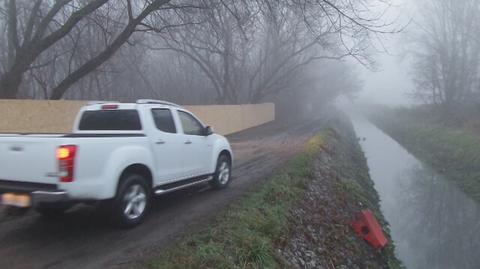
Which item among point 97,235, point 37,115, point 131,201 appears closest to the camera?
point 97,235

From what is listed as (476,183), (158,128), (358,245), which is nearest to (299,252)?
(358,245)

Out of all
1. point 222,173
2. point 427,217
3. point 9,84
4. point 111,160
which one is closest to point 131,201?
point 111,160

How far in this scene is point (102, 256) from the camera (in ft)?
18.5

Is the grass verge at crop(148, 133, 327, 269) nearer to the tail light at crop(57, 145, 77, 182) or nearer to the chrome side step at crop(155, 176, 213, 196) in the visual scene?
the chrome side step at crop(155, 176, 213, 196)

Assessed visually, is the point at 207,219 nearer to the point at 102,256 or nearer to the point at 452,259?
the point at 102,256

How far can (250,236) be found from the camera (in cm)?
637

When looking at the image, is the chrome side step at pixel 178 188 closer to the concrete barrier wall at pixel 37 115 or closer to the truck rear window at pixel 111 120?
the truck rear window at pixel 111 120

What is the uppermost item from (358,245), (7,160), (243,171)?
(7,160)

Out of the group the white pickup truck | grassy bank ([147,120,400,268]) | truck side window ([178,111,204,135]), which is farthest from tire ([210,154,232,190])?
truck side window ([178,111,204,135])

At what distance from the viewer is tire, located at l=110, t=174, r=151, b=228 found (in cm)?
641

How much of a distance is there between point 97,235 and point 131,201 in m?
0.68

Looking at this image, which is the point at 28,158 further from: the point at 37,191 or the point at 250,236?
the point at 250,236

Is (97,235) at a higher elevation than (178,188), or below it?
below

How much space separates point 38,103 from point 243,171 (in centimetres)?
629
